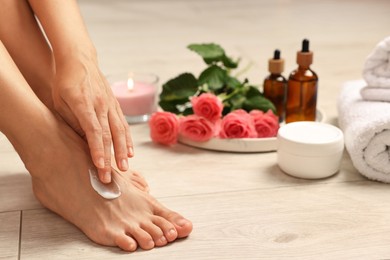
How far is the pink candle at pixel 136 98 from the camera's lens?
1870 mm

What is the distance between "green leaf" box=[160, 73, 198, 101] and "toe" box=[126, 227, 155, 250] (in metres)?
0.59

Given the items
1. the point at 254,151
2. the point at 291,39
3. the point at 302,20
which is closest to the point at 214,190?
the point at 254,151

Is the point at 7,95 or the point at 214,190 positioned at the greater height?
the point at 7,95

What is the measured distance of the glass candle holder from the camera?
73.7 inches

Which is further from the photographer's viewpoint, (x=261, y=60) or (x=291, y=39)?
(x=291, y=39)

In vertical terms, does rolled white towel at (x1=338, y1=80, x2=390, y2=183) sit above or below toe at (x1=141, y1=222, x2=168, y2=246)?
above

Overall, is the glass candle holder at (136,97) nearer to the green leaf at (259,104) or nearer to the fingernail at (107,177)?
the green leaf at (259,104)

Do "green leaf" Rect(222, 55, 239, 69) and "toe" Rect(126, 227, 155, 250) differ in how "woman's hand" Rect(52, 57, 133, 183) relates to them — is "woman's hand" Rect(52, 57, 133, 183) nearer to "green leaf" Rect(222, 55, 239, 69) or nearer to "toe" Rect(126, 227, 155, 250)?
"toe" Rect(126, 227, 155, 250)

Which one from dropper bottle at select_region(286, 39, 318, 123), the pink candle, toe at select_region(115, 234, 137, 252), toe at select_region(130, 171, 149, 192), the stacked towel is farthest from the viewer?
the pink candle

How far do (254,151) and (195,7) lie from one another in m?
2.16

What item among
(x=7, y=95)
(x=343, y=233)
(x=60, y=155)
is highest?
(x=7, y=95)

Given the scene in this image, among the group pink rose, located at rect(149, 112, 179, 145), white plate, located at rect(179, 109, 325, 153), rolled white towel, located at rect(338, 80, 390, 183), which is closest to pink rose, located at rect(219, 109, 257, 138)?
white plate, located at rect(179, 109, 325, 153)

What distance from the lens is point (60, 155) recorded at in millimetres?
1304

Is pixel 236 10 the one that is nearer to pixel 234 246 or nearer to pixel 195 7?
pixel 195 7
